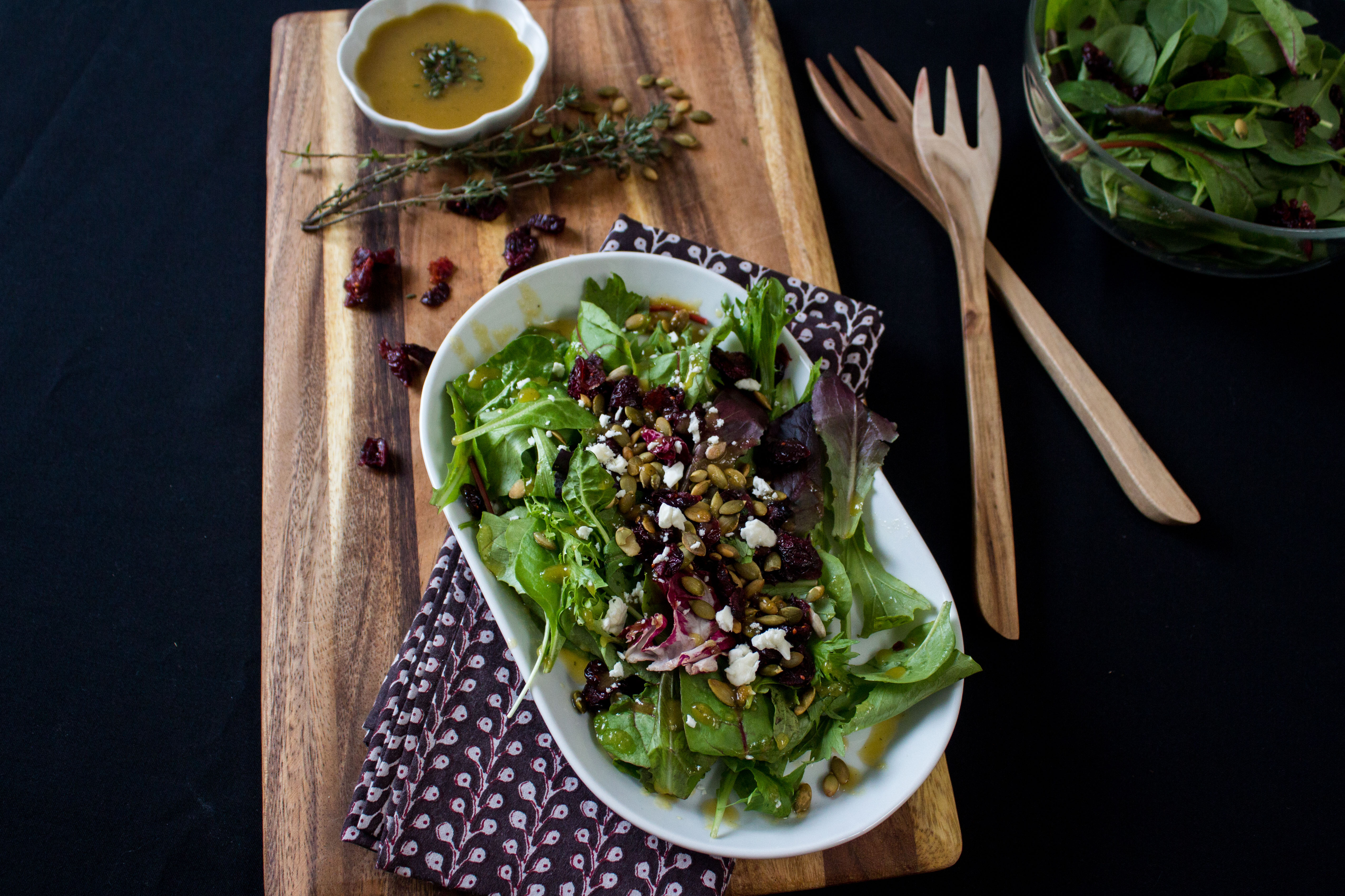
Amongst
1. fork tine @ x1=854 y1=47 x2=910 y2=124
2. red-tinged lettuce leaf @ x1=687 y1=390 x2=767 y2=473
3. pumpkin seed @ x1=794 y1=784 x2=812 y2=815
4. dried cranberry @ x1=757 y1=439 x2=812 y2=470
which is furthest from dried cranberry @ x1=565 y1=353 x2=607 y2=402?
fork tine @ x1=854 y1=47 x2=910 y2=124

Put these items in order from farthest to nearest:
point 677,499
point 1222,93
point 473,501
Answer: point 1222,93
point 473,501
point 677,499

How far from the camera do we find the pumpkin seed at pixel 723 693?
1722mm

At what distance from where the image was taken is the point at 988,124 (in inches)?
107

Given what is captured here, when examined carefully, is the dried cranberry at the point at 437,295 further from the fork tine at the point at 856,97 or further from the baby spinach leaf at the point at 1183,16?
the baby spinach leaf at the point at 1183,16

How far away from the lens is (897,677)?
5.90 feet

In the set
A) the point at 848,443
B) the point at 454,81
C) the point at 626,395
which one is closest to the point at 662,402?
the point at 626,395

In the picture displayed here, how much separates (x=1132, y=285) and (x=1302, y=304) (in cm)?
57

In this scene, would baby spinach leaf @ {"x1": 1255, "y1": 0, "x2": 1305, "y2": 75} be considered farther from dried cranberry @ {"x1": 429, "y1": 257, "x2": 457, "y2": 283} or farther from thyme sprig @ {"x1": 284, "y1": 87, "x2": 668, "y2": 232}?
dried cranberry @ {"x1": 429, "y1": 257, "x2": 457, "y2": 283}

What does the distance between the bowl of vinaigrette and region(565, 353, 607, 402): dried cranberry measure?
0.88 m

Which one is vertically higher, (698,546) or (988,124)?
(988,124)

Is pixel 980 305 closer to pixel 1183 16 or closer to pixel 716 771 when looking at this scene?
pixel 1183 16

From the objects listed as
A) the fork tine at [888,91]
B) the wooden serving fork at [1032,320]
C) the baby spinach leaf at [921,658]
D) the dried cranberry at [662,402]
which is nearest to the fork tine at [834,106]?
the wooden serving fork at [1032,320]

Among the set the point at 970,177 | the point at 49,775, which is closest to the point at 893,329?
the point at 970,177

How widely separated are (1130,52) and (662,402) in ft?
6.04
